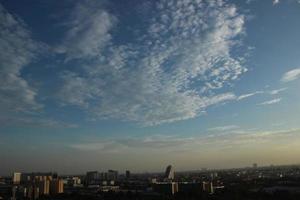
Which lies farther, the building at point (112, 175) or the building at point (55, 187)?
the building at point (112, 175)

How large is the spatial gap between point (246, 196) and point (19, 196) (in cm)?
2519

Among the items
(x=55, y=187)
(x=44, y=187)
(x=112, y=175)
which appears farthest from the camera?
(x=112, y=175)

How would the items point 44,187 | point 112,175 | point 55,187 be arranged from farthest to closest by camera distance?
point 112,175, point 55,187, point 44,187

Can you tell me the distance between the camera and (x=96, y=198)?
132ft

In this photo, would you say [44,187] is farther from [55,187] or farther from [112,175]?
[112,175]

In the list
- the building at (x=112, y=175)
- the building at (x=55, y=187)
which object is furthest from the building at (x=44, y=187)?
the building at (x=112, y=175)

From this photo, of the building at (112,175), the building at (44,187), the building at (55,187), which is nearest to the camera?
the building at (44,187)

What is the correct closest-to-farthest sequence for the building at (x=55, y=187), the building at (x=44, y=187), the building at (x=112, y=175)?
the building at (x=44, y=187) < the building at (x=55, y=187) < the building at (x=112, y=175)

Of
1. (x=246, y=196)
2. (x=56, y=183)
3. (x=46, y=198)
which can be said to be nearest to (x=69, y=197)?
(x=46, y=198)

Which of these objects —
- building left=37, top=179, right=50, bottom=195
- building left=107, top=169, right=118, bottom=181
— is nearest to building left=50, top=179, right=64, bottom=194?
building left=37, top=179, right=50, bottom=195

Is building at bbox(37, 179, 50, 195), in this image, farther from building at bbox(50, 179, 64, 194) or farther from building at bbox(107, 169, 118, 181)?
building at bbox(107, 169, 118, 181)

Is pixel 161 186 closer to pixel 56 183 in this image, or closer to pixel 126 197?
pixel 126 197

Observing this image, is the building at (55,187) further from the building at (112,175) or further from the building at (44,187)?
the building at (112,175)

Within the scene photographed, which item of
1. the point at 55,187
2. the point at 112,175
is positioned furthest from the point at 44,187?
the point at 112,175
